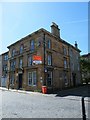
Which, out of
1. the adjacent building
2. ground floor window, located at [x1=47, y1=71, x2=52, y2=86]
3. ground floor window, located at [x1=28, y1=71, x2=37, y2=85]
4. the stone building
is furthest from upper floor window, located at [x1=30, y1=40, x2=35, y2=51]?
→ the adjacent building

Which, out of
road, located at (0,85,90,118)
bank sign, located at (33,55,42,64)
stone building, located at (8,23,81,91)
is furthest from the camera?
stone building, located at (8,23,81,91)

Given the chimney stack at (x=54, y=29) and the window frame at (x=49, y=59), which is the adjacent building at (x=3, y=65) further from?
the window frame at (x=49, y=59)

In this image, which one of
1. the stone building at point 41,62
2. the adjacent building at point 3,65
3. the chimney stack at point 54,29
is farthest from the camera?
the adjacent building at point 3,65

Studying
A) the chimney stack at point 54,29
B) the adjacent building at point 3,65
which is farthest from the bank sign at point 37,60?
the adjacent building at point 3,65

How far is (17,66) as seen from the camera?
26203mm

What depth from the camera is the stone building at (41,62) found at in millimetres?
21100

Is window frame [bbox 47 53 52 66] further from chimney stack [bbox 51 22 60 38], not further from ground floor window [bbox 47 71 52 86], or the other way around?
chimney stack [bbox 51 22 60 38]

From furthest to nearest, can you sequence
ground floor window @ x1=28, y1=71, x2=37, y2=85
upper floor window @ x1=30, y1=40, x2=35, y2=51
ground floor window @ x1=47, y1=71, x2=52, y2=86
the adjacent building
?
the adjacent building → upper floor window @ x1=30, y1=40, x2=35, y2=51 → ground floor window @ x1=28, y1=71, x2=37, y2=85 → ground floor window @ x1=47, y1=71, x2=52, y2=86

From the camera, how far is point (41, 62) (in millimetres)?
A: 20531

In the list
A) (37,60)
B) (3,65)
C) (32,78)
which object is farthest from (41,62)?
(3,65)

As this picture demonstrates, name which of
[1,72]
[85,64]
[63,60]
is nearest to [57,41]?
[63,60]

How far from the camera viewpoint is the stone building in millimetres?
21100

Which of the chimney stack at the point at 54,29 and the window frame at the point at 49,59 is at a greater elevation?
the chimney stack at the point at 54,29

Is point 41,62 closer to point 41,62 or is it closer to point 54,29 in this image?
point 41,62
